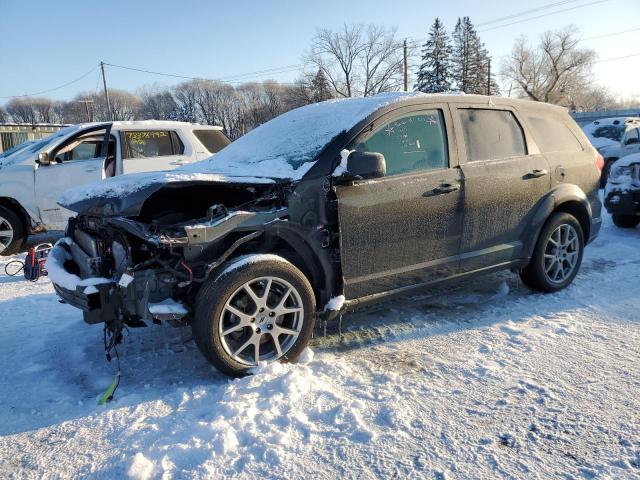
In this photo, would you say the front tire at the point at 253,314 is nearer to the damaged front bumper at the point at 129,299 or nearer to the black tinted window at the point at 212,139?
the damaged front bumper at the point at 129,299

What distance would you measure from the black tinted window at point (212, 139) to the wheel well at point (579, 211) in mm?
5712

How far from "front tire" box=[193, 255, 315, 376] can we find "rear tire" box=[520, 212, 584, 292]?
2387 millimetres

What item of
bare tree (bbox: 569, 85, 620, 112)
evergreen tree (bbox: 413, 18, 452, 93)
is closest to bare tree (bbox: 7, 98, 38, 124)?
evergreen tree (bbox: 413, 18, 452, 93)

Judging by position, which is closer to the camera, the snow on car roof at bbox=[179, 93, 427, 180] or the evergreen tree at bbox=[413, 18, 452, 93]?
the snow on car roof at bbox=[179, 93, 427, 180]

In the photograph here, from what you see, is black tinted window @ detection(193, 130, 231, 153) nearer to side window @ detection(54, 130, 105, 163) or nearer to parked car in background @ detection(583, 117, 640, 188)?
side window @ detection(54, 130, 105, 163)

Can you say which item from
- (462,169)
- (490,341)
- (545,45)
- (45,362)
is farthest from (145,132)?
(545,45)

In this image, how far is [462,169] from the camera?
3799 millimetres

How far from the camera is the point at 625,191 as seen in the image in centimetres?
711

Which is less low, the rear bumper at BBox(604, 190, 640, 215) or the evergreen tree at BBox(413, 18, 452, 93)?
the evergreen tree at BBox(413, 18, 452, 93)

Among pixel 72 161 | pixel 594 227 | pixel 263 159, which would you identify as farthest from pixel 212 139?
pixel 594 227

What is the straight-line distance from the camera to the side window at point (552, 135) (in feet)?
14.6

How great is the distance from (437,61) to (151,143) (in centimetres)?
5649

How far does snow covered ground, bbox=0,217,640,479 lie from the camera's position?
221 centimetres

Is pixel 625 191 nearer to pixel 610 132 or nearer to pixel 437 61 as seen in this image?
pixel 610 132
